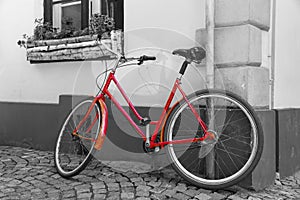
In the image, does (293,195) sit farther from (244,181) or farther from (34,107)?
(34,107)

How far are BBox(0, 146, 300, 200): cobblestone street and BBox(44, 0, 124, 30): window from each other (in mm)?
1863

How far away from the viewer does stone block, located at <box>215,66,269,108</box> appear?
315cm

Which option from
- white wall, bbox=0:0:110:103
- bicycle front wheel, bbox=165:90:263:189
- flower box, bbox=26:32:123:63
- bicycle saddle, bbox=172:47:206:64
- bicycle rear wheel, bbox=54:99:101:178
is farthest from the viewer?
white wall, bbox=0:0:110:103

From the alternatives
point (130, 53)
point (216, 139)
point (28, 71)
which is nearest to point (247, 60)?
point (216, 139)

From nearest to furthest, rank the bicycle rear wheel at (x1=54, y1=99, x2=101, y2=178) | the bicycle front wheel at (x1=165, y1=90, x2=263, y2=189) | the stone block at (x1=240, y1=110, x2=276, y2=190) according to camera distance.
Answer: the bicycle front wheel at (x1=165, y1=90, x2=263, y2=189) < the stone block at (x1=240, y1=110, x2=276, y2=190) < the bicycle rear wheel at (x1=54, y1=99, x2=101, y2=178)

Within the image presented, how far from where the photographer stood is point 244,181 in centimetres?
307

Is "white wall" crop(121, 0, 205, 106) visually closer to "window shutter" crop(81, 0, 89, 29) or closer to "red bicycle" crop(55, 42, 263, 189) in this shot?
"red bicycle" crop(55, 42, 263, 189)

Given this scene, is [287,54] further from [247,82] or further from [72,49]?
[72,49]

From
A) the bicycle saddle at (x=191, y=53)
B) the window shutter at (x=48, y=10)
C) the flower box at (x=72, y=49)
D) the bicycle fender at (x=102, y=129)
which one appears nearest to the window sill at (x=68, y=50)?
the flower box at (x=72, y=49)

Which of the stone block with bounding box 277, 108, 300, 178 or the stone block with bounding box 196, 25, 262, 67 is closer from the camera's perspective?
the stone block with bounding box 196, 25, 262, 67

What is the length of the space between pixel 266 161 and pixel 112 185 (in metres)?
1.47

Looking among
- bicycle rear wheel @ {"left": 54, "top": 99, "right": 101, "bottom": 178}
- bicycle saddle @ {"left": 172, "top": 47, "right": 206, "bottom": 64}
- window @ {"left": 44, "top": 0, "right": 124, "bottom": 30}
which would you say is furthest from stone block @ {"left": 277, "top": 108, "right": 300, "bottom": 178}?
window @ {"left": 44, "top": 0, "right": 124, "bottom": 30}

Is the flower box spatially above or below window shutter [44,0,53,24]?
below

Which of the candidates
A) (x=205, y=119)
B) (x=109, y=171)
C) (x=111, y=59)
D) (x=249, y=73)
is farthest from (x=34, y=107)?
(x=249, y=73)
